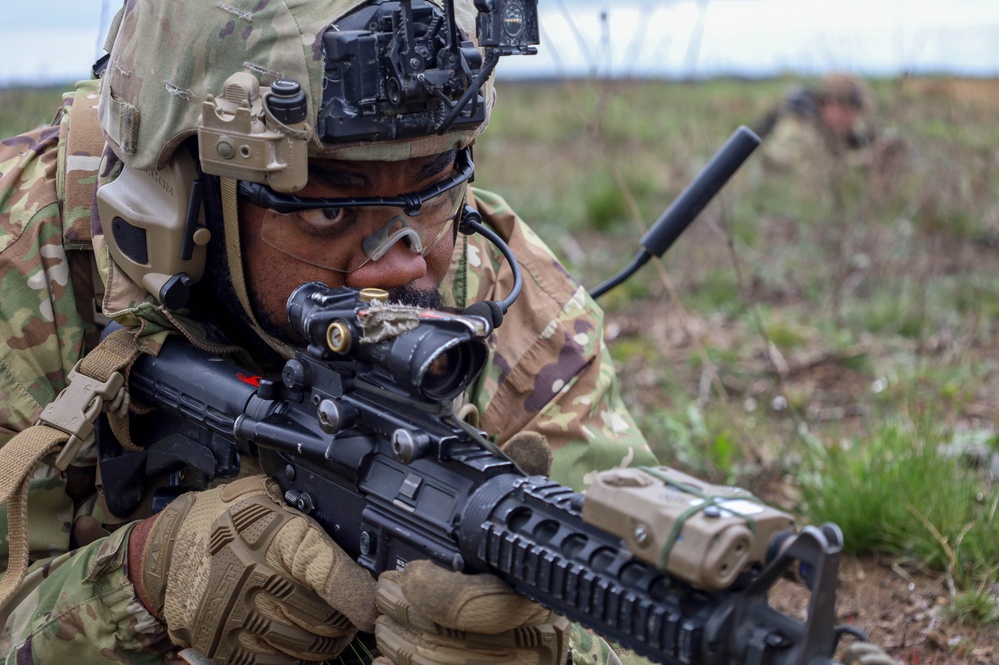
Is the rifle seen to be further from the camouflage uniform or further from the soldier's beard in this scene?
the camouflage uniform

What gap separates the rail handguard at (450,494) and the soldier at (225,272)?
0.35ft

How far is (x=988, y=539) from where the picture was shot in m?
3.27

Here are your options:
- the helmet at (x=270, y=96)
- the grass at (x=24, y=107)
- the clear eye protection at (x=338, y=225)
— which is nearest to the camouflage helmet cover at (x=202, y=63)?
the helmet at (x=270, y=96)

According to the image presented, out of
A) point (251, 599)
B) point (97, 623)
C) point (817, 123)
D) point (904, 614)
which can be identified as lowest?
point (817, 123)

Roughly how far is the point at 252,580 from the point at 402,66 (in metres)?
1.15

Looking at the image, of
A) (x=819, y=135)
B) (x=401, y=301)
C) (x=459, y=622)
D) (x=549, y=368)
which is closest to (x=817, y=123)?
(x=819, y=135)

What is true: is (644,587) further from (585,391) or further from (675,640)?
(585,391)

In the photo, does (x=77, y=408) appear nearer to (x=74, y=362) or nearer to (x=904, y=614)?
(x=74, y=362)

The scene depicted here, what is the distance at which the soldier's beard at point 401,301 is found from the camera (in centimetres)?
262

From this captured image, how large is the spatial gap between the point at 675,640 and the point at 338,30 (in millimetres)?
1496

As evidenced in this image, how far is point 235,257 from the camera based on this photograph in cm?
264

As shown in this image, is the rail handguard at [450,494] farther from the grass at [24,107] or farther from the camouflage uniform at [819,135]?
the camouflage uniform at [819,135]

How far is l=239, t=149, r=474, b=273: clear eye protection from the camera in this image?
2.47 m

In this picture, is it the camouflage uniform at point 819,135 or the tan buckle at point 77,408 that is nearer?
the tan buckle at point 77,408
